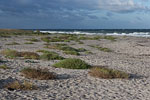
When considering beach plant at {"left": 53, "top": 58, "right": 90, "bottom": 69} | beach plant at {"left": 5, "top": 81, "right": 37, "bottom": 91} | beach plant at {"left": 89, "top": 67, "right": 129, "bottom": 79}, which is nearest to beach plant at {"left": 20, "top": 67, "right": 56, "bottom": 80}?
beach plant at {"left": 5, "top": 81, "right": 37, "bottom": 91}

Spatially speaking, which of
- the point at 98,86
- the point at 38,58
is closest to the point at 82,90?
the point at 98,86

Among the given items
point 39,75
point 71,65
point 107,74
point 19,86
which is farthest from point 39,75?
point 71,65

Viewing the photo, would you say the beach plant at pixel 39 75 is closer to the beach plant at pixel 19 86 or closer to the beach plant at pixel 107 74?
the beach plant at pixel 19 86

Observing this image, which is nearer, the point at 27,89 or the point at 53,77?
the point at 27,89

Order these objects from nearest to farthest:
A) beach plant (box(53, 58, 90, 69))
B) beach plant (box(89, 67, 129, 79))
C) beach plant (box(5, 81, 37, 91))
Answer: beach plant (box(5, 81, 37, 91)) < beach plant (box(89, 67, 129, 79)) < beach plant (box(53, 58, 90, 69))

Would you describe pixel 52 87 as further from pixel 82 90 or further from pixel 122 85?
pixel 122 85

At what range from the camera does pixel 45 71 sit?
11508 millimetres

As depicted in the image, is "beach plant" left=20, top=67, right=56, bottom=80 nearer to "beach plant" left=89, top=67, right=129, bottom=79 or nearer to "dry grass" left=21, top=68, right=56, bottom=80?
"dry grass" left=21, top=68, right=56, bottom=80

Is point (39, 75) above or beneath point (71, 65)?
above

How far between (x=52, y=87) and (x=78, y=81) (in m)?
1.67

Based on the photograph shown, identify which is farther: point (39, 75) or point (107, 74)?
point (107, 74)

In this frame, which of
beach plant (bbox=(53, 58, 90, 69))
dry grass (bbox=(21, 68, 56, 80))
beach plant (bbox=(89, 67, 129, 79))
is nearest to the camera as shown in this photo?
dry grass (bbox=(21, 68, 56, 80))

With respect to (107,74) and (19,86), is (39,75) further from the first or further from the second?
(107,74)

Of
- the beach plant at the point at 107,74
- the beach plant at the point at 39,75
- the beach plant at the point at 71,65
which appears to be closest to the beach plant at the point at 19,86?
the beach plant at the point at 39,75
